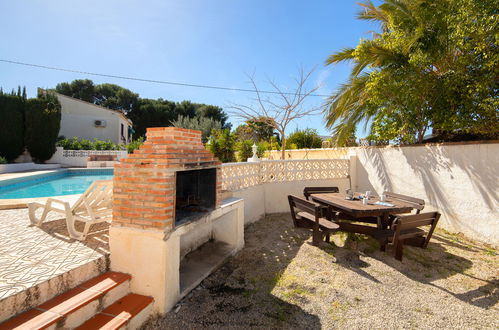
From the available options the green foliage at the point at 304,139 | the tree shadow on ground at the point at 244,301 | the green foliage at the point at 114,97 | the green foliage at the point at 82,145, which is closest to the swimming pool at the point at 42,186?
the green foliage at the point at 82,145

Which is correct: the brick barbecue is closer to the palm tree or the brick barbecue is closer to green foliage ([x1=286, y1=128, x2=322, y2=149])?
the palm tree

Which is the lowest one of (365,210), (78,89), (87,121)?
(365,210)

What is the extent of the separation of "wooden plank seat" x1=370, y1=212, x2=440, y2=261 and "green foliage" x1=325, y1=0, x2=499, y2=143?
2717mm

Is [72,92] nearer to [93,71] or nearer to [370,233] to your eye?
[93,71]

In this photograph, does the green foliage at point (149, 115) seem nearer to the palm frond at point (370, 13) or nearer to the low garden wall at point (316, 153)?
the low garden wall at point (316, 153)

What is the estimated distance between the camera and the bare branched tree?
10.3 meters

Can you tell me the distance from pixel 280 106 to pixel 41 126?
660 inches

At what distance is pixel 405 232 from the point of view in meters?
4.00

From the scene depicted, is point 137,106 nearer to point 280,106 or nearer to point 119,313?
point 280,106

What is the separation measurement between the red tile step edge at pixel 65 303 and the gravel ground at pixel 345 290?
25.2 inches

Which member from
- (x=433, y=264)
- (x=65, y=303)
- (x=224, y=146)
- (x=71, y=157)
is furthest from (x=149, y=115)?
(x=433, y=264)

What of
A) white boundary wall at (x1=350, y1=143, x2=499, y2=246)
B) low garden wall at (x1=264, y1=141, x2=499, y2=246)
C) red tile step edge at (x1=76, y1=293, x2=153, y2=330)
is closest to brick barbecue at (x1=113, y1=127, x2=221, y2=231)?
red tile step edge at (x1=76, y1=293, x2=153, y2=330)

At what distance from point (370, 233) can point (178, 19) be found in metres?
10.4

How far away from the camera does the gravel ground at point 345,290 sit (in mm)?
2625
